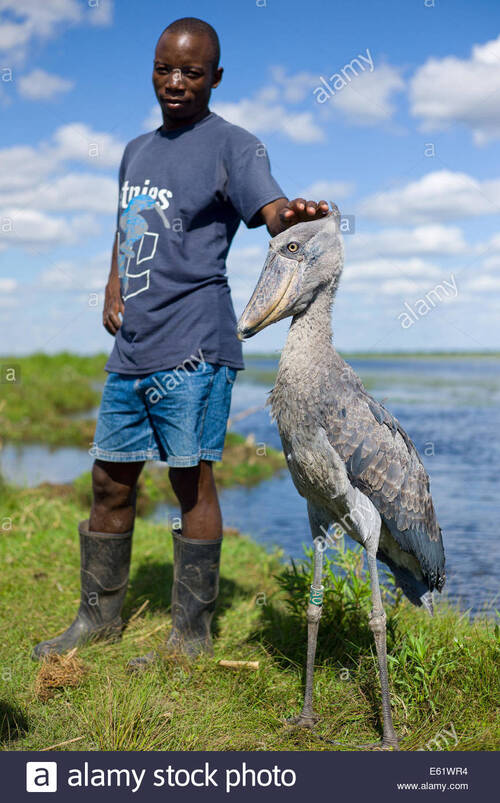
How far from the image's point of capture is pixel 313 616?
10.1 ft

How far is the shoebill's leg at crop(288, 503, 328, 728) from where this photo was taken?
304 cm

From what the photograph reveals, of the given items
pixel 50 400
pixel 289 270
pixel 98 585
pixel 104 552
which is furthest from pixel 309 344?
pixel 50 400

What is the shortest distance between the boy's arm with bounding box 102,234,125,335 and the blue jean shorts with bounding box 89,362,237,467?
0.29 metres

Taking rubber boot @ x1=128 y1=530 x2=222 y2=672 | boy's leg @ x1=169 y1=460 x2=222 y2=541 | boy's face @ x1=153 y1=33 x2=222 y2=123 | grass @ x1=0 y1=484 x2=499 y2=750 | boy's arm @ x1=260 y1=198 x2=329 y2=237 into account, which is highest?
boy's face @ x1=153 y1=33 x2=222 y2=123

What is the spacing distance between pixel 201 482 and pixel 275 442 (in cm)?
981

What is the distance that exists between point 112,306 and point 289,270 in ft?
4.41

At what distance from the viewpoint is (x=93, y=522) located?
3807 millimetres

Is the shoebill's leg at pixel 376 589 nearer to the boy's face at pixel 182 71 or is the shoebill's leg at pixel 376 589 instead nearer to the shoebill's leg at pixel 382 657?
the shoebill's leg at pixel 382 657

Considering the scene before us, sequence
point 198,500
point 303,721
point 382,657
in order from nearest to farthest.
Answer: point 382,657
point 303,721
point 198,500

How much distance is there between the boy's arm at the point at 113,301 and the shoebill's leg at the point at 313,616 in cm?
142

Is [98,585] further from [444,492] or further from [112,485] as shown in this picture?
[444,492]

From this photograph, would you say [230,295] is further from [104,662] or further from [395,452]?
[104,662]

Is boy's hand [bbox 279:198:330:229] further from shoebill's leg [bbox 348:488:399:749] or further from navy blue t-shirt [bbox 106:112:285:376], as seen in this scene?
shoebill's leg [bbox 348:488:399:749]

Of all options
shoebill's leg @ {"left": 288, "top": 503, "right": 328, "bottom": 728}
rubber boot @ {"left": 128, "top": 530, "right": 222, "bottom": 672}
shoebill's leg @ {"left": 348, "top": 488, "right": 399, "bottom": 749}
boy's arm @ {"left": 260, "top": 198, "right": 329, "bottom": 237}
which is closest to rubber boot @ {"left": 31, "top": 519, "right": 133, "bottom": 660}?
rubber boot @ {"left": 128, "top": 530, "right": 222, "bottom": 672}
